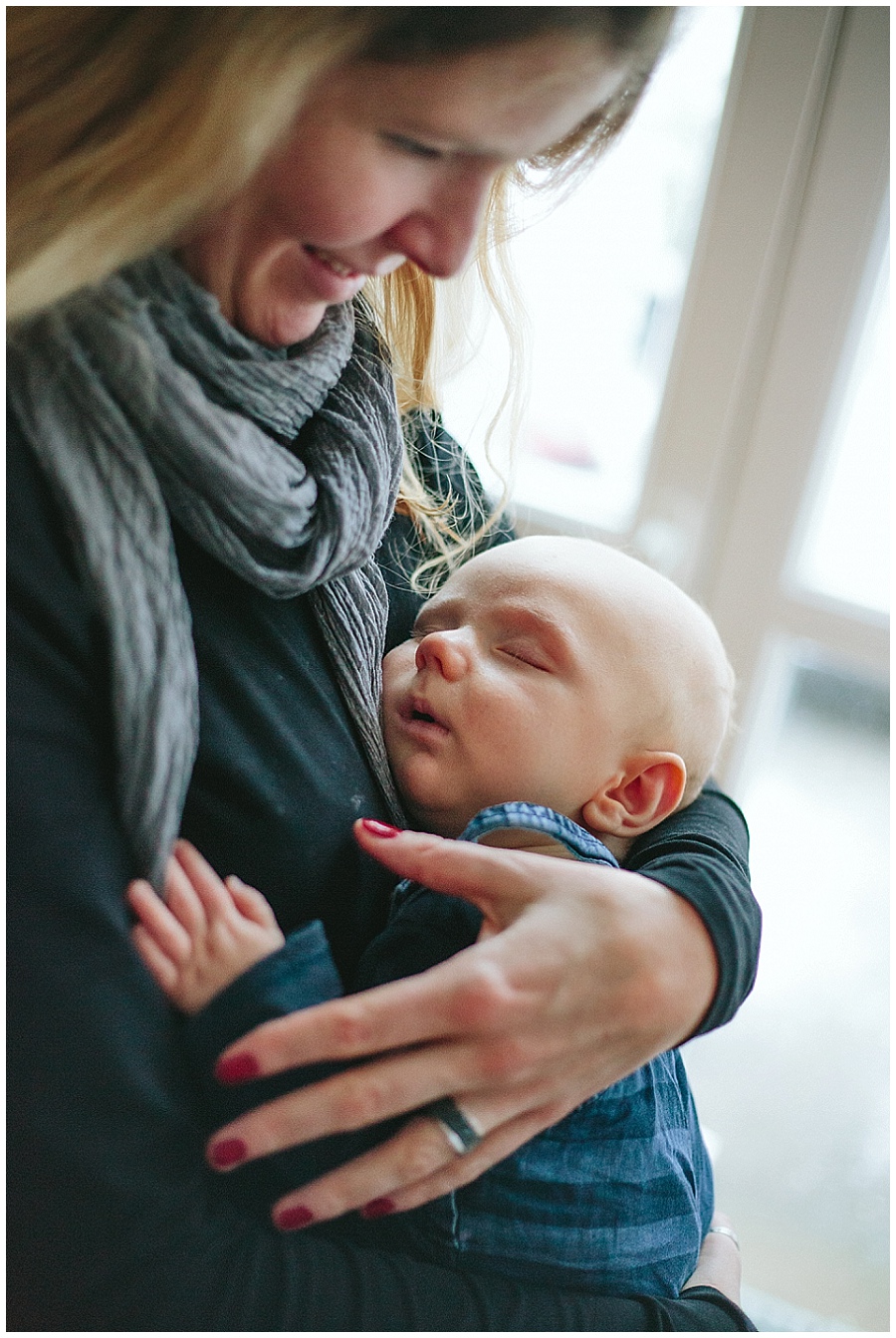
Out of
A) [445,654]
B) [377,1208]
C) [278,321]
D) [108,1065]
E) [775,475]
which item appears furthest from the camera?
[775,475]

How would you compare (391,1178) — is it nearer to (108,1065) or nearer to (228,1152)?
(228,1152)

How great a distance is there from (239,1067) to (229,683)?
29 centimetres

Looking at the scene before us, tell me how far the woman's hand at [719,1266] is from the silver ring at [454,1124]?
1.27ft

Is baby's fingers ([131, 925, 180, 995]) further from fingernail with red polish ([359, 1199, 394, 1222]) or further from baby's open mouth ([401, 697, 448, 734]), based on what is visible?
baby's open mouth ([401, 697, 448, 734])

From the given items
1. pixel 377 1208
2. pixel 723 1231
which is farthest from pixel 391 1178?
pixel 723 1231

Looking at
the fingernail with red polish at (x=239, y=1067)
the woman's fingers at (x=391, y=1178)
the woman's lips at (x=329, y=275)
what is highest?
the woman's lips at (x=329, y=275)

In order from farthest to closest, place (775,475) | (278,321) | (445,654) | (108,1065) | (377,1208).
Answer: (775,475), (445,654), (278,321), (377,1208), (108,1065)

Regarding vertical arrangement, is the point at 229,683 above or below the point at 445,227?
below

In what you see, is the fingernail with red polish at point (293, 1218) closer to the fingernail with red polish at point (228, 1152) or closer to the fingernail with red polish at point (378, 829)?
the fingernail with red polish at point (228, 1152)

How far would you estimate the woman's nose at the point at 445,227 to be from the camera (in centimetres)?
83

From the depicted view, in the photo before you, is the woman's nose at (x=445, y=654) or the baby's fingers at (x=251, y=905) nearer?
the baby's fingers at (x=251, y=905)

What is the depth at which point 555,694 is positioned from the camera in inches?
41.4

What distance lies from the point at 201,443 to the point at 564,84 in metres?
0.37

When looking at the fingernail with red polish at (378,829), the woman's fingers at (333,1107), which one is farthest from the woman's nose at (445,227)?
the woman's fingers at (333,1107)
